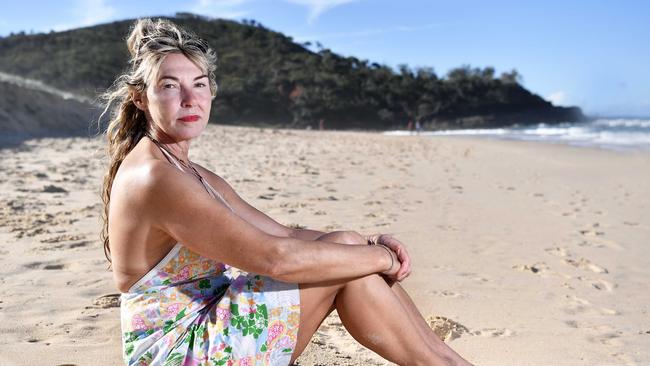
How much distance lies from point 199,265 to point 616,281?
2.93 metres

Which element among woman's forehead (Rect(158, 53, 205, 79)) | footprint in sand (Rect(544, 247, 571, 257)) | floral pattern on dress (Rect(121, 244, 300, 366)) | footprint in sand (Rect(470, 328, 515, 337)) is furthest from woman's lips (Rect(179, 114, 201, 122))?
footprint in sand (Rect(544, 247, 571, 257))

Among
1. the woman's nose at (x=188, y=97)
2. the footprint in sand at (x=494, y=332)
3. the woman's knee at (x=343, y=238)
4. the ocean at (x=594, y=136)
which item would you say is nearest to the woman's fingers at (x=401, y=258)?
the woman's knee at (x=343, y=238)

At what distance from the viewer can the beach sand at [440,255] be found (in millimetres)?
2617

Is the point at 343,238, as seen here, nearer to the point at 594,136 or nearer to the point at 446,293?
the point at 446,293

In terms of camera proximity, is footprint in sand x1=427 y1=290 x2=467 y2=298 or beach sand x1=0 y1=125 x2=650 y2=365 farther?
footprint in sand x1=427 y1=290 x2=467 y2=298

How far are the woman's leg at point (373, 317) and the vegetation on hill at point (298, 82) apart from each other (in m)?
38.3

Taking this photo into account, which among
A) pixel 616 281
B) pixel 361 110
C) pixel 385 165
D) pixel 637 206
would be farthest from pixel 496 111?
pixel 616 281

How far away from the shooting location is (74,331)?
258 cm

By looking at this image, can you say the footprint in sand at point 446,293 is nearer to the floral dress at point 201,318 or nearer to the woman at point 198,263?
the woman at point 198,263

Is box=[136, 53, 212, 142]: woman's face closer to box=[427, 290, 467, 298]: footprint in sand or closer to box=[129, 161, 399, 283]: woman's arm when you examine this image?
box=[129, 161, 399, 283]: woman's arm

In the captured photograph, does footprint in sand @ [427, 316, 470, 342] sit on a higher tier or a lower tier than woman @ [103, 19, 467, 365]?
lower

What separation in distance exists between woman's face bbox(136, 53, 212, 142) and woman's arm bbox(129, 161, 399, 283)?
25 centimetres

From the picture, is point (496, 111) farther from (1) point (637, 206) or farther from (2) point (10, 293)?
(2) point (10, 293)

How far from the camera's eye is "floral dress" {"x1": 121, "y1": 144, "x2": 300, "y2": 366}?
1695mm
